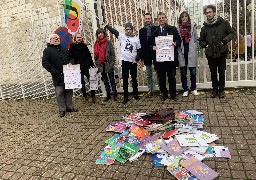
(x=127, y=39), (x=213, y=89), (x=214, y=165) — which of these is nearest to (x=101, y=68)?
(x=127, y=39)

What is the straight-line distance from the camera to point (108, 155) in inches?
157

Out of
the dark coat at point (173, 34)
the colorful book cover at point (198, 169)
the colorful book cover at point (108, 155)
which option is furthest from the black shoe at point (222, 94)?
the colorful book cover at point (108, 155)

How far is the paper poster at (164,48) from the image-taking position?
6.28 m

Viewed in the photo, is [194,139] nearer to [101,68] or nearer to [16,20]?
[101,68]

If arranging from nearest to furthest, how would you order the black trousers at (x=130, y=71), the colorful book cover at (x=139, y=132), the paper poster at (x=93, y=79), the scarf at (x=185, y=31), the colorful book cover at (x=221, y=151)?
the colorful book cover at (x=221, y=151)
the colorful book cover at (x=139, y=132)
the scarf at (x=185, y=31)
the black trousers at (x=130, y=71)
the paper poster at (x=93, y=79)

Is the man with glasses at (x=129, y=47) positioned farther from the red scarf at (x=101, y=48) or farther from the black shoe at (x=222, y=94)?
the black shoe at (x=222, y=94)

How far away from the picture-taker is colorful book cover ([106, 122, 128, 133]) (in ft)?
16.1

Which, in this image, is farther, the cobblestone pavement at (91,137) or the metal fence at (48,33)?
the metal fence at (48,33)

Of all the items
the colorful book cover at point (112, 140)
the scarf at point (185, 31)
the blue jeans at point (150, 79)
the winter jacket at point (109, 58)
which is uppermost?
the scarf at point (185, 31)

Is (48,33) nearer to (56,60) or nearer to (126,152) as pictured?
(56,60)

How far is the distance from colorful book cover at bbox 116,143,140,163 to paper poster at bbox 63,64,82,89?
8.77 ft

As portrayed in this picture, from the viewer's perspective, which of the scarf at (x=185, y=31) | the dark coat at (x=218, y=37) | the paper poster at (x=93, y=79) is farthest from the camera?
the paper poster at (x=93, y=79)

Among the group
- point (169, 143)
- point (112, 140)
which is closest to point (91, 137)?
point (112, 140)

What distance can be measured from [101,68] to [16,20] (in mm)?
4954
